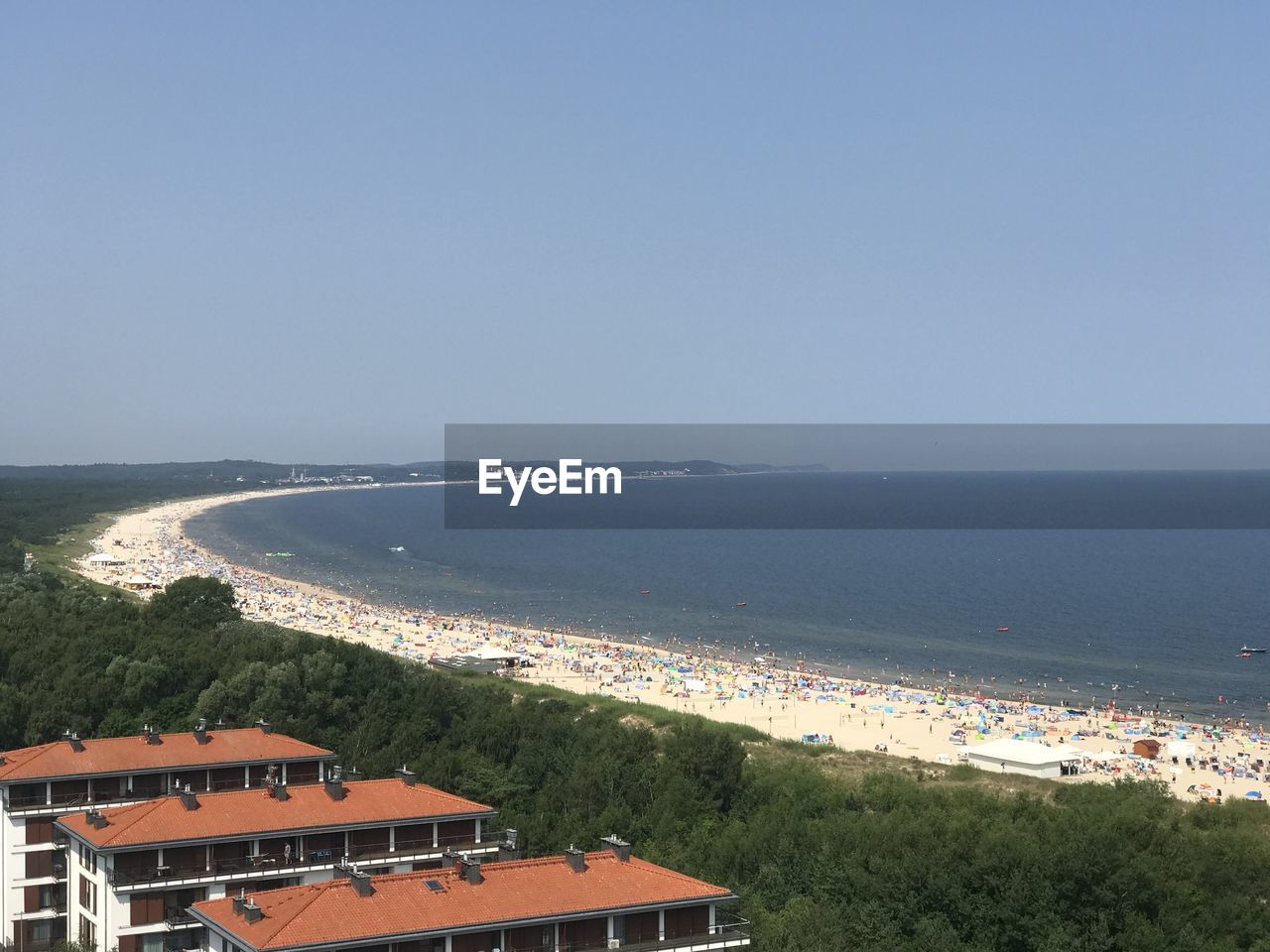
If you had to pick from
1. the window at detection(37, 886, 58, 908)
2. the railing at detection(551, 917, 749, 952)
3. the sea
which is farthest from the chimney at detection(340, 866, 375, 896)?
the sea

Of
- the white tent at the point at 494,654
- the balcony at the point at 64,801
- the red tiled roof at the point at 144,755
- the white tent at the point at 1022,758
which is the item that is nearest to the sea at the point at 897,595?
the white tent at the point at 494,654

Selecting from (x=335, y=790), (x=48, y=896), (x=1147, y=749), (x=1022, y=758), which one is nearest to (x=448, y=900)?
(x=335, y=790)

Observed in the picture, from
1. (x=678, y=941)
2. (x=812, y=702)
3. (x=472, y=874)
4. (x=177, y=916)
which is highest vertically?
(x=472, y=874)

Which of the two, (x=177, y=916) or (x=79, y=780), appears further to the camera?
(x=79, y=780)

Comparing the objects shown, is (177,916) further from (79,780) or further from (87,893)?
(79,780)

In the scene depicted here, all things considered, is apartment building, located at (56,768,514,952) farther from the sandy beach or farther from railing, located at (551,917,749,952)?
the sandy beach

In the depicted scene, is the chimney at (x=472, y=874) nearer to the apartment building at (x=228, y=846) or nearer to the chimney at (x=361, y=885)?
the chimney at (x=361, y=885)
